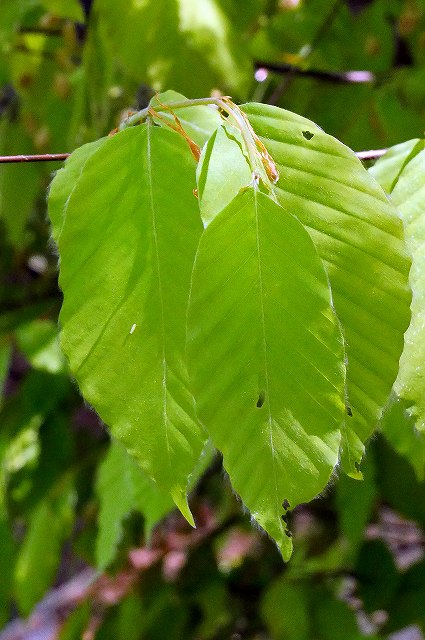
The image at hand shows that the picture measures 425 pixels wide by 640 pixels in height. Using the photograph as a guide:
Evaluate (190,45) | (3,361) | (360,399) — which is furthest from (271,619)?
(360,399)

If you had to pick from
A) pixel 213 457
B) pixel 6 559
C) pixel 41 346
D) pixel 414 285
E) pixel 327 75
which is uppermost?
pixel 414 285

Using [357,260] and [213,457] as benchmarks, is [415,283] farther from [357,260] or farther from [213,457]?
[213,457]

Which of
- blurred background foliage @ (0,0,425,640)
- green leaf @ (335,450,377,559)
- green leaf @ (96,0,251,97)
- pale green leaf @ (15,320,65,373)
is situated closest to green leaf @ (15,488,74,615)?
blurred background foliage @ (0,0,425,640)

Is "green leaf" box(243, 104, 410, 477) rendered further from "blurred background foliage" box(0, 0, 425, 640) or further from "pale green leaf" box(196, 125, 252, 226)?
"blurred background foliage" box(0, 0, 425, 640)

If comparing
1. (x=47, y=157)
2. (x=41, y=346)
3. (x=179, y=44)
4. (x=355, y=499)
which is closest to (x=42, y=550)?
(x=41, y=346)

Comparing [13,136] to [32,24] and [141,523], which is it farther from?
[141,523]

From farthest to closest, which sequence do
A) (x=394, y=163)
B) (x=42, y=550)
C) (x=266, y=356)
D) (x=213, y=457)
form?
(x=42, y=550)
(x=213, y=457)
(x=394, y=163)
(x=266, y=356)
